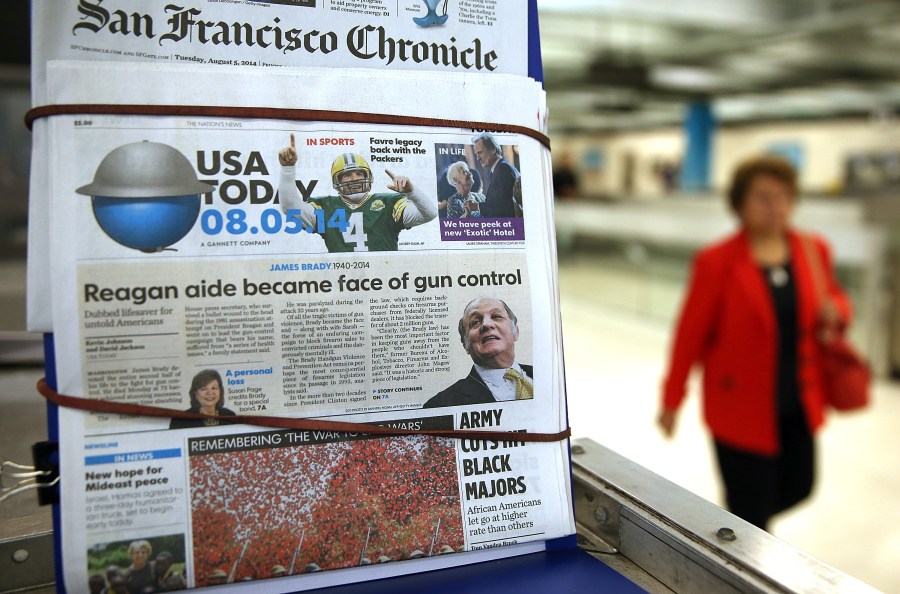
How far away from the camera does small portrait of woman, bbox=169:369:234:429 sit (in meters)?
0.50

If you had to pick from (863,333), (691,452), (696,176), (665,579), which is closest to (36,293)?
(665,579)

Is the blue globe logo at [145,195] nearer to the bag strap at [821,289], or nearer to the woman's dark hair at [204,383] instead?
the woman's dark hair at [204,383]

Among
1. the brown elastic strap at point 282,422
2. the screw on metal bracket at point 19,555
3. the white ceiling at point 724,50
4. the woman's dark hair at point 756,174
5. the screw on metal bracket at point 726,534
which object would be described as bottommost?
the screw on metal bracket at point 726,534

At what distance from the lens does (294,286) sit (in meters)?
0.53

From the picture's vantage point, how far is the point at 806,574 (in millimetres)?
521

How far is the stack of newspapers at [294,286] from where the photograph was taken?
19.4 inches

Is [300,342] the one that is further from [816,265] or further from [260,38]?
[816,265]

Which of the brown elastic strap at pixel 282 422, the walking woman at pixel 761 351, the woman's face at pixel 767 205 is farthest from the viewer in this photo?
the woman's face at pixel 767 205

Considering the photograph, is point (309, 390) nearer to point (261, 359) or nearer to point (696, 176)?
point (261, 359)

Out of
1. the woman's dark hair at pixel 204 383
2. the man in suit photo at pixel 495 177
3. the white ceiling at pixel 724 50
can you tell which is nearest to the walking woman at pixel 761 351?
the man in suit photo at pixel 495 177

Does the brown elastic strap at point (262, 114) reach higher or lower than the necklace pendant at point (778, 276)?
higher

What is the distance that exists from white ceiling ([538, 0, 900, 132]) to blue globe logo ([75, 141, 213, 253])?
567cm

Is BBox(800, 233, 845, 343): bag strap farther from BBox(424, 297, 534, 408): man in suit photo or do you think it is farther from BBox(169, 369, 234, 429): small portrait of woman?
BBox(169, 369, 234, 429): small portrait of woman

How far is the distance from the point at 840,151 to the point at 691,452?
14238mm
